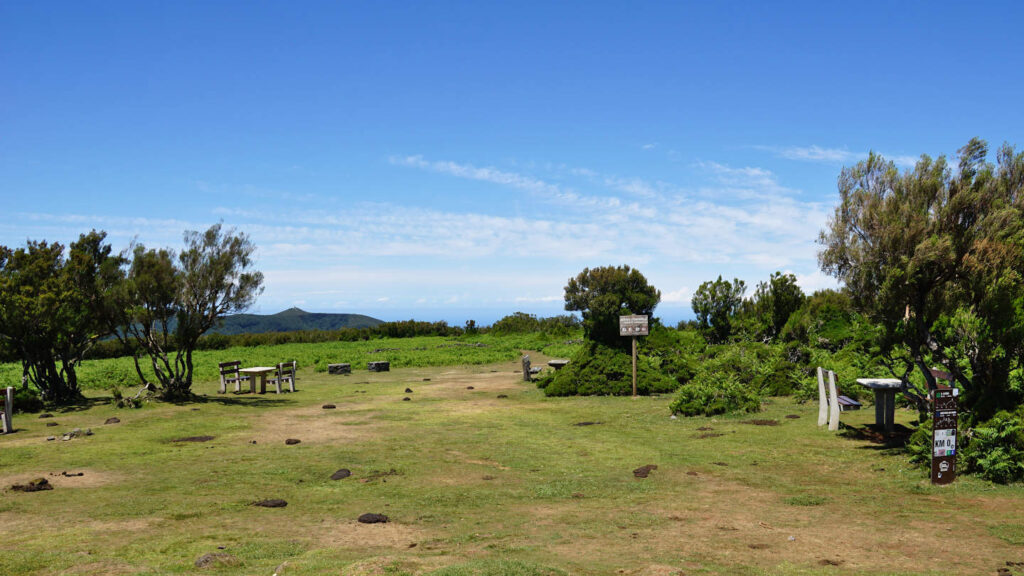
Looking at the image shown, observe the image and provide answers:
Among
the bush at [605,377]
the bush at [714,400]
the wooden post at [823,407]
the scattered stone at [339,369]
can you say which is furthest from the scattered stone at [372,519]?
the scattered stone at [339,369]

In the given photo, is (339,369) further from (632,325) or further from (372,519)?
(372,519)

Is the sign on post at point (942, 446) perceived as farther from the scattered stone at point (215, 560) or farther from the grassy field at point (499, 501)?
the scattered stone at point (215, 560)

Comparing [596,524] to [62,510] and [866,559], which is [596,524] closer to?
[866,559]

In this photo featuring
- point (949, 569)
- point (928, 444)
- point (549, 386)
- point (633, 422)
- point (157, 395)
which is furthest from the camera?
point (549, 386)

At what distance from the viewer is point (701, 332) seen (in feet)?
106

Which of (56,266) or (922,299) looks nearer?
(922,299)

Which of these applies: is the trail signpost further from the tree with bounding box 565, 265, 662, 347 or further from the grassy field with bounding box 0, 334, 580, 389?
the grassy field with bounding box 0, 334, 580, 389

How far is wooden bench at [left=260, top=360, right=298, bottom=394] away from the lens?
24.7 m

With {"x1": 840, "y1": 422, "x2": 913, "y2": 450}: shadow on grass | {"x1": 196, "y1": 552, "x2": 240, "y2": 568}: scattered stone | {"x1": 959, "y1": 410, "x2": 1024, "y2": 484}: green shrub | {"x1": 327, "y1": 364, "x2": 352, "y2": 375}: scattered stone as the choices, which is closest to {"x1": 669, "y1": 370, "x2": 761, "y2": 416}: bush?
{"x1": 840, "y1": 422, "x2": 913, "y2": 450}: shadow on grass

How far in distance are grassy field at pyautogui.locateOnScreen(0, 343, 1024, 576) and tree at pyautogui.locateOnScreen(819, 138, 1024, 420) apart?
1974 millimetres

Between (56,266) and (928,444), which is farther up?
(56,266)

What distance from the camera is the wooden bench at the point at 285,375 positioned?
24705 millimetres

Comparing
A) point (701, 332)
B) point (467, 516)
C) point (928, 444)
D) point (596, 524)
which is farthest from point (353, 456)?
point (701, 332)

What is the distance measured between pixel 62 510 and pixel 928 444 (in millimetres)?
12281
